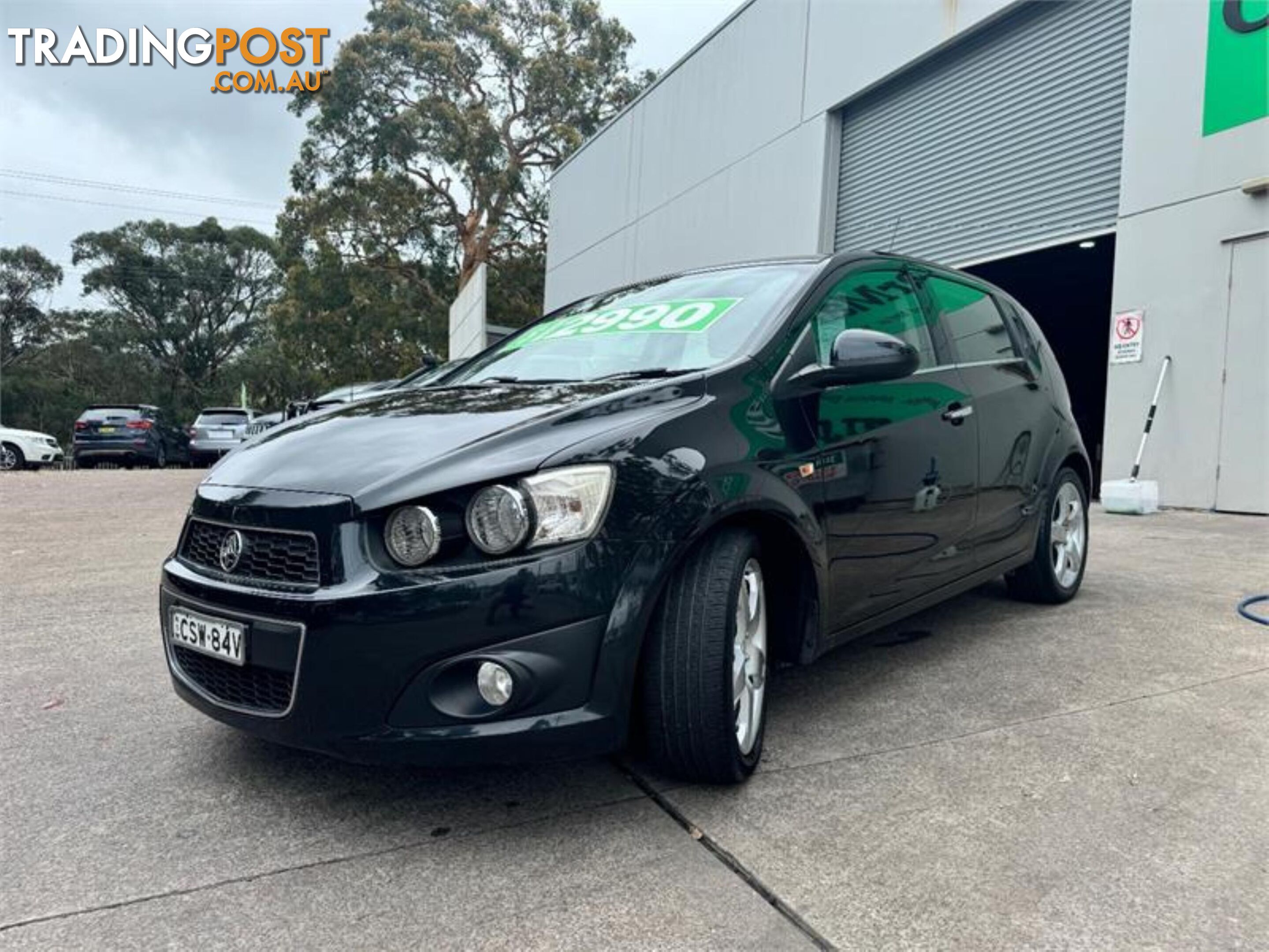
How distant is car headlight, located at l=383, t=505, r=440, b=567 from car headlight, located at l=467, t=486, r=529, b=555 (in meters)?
0.08

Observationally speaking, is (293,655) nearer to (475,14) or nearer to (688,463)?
(688,463)

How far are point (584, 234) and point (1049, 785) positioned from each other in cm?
1973

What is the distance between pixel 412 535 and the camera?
1935 mm

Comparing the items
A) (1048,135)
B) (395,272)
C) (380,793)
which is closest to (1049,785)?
(380,793)

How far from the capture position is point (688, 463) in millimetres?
2141

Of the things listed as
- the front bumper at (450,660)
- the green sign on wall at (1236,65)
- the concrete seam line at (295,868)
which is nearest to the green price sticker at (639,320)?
the front bumper at (450,660)

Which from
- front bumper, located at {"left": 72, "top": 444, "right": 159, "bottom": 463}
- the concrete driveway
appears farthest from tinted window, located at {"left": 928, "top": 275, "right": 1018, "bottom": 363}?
front bumper, located at {"left": 72, "top": 444, "right": 159, "bottom": 463}

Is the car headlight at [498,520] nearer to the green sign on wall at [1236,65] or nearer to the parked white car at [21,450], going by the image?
the green sign on wall at [1236,65]

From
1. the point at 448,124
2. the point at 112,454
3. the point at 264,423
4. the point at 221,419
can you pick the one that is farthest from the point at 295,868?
the point at 448,124

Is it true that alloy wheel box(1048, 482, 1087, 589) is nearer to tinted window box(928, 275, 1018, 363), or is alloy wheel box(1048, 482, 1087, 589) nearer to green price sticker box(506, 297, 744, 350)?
tinted window box(928, 275, 1018, 363)

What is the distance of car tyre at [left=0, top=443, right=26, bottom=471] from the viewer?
1870 cm

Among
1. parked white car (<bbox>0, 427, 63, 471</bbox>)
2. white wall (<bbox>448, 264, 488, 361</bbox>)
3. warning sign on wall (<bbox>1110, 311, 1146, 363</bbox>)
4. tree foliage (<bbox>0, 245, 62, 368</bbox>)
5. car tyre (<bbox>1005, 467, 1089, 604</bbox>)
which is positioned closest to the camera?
car tyre (<bbox>1005, 467, 1089, 604</bbox>)

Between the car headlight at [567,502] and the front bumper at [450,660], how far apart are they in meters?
0.04

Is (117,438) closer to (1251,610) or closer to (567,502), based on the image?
(567,502)
